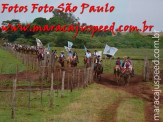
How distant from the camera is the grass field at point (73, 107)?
1216 cm

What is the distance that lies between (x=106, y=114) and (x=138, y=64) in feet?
82.6

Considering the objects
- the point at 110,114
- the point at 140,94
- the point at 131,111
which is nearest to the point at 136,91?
the point at 140,94

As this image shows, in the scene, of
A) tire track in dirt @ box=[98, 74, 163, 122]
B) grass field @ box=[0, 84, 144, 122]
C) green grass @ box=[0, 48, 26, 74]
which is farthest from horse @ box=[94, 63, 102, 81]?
green grass @ box=[0, 48, 26, 74]

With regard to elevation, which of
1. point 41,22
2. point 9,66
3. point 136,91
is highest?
point 41,22

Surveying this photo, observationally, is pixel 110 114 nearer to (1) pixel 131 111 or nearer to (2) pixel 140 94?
(1) pixel 131 111

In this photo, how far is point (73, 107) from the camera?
14.2m

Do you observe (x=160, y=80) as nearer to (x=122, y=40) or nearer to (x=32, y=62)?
(x=32, y=62)

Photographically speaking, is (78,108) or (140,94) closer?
(78,108)

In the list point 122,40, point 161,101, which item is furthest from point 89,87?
point 122,40

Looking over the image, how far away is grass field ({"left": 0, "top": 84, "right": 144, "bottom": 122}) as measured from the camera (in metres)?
12.2

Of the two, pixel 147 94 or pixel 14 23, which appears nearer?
pixel 147 94

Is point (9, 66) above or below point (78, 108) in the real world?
above

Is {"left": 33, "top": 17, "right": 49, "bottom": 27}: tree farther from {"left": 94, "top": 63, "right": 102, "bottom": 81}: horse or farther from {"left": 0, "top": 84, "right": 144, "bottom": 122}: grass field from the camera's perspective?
{"left": 0, "top": 84, "right": 144, "bottom": 122}: grass field

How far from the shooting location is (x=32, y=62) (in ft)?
102
